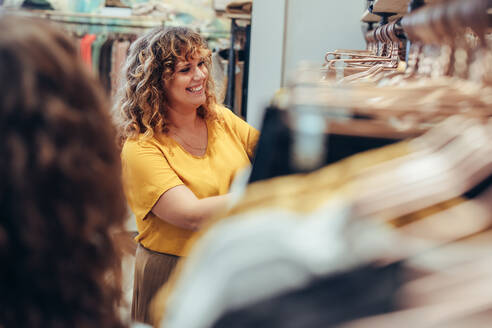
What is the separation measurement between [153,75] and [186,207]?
17.2 inches

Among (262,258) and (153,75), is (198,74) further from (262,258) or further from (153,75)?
(262,258)

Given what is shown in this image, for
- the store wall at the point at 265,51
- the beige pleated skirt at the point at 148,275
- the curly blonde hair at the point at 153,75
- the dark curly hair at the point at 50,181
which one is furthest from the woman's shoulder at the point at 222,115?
the dark curly hair at the point at 50,181

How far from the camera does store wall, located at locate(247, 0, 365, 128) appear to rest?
95.5 inches

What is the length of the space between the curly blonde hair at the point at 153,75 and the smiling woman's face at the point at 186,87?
0.02 metres

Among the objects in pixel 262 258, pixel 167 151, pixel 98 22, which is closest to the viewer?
pixel 262 258

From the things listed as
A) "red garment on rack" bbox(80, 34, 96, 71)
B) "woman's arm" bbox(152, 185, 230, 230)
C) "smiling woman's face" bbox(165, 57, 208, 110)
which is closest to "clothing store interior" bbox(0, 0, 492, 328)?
"woman's arm" bbox(152, 185, 230, 230)

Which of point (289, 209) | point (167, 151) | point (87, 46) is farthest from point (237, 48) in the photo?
point (289, 209)

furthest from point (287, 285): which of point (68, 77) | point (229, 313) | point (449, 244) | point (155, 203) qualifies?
point (155, 203)

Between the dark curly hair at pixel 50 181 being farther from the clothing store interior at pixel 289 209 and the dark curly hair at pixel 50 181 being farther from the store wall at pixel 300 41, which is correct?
the store wall at pixel 300 41

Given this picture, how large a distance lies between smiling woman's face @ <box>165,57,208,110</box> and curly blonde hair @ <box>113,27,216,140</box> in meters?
0.02

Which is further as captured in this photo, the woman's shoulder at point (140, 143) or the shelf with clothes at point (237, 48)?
the shelf with clothes at point (237, 48)

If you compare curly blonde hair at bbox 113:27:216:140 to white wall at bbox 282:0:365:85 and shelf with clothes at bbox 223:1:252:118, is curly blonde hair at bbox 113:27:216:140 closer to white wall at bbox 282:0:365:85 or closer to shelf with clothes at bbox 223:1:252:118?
white wall at bbox 282:0:365:85

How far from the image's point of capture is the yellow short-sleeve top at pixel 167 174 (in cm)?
131

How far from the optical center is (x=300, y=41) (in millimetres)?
2494
